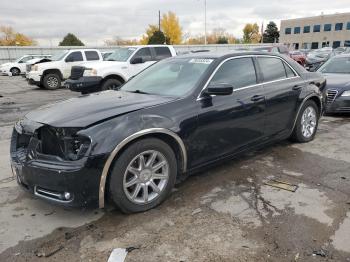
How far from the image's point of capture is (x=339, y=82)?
27.3ft

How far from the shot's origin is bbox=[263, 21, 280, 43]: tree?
337 ft

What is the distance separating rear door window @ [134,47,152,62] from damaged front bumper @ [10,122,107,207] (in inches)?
385

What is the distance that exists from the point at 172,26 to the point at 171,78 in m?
72.8

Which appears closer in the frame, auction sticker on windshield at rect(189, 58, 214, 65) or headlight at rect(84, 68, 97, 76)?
auction sticker on windshield at rect(189, 58, 214, 65)

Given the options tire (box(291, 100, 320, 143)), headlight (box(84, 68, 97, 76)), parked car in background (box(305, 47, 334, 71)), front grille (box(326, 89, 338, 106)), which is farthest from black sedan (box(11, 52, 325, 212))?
parked car in background (box(305, 47, 334, 71))

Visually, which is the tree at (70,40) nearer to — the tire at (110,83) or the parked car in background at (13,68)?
the parked car in background at (13,68)

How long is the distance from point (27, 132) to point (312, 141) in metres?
4.80

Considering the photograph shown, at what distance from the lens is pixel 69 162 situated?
3.23m

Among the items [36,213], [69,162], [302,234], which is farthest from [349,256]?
[36,213]

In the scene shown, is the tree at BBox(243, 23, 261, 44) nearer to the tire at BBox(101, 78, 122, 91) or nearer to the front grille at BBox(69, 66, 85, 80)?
the front grille at BBox(69, 66, 85, 80)

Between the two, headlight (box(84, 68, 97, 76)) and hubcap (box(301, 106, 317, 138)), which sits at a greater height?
headlight (box(84, 68, 97, 76))

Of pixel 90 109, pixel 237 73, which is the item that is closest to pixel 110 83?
pixel 237 73

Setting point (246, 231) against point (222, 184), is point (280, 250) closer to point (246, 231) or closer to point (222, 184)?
point (246, 231)

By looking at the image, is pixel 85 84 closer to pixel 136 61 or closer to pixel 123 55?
pixel 136 61
